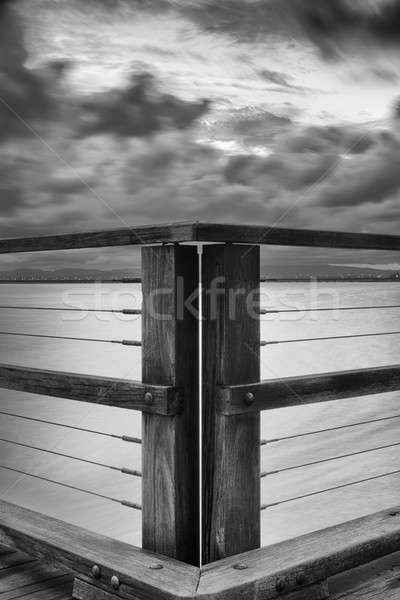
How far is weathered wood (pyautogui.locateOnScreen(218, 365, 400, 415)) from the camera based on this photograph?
1625 mm

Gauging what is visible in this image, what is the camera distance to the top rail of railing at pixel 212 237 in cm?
157

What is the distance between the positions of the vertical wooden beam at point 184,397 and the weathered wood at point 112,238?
0.17 feet

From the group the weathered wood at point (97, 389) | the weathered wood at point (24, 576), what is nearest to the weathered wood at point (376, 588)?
the weathered wood at point (97, 389)

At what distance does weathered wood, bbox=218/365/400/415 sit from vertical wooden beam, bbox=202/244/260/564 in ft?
0.10

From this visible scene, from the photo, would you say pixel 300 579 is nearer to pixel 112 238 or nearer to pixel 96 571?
pixel 96 571

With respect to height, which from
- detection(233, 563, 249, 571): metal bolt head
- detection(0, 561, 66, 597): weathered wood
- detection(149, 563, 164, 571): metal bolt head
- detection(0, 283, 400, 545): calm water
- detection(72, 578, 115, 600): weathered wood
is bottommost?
detection(0, 283, 400, 545): calm water

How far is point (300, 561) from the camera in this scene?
168 centimetres

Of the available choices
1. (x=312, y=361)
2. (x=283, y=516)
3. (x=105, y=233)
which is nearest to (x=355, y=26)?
(x=312, y=361)

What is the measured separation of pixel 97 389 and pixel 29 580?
66 centimetres

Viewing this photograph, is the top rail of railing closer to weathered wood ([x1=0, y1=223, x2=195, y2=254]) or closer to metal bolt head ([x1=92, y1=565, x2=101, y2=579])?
weathered wood ([x1=0, y1=223, x2=195, y2=254])

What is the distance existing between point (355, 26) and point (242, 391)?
14159mm

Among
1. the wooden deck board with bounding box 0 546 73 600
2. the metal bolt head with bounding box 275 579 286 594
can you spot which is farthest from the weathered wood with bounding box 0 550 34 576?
the metal bolt head with bounding box 275 579 286 594

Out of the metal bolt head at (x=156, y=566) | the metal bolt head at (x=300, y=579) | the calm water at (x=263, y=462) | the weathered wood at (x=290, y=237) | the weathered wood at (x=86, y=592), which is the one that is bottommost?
the calm water at (x=263, y=462)

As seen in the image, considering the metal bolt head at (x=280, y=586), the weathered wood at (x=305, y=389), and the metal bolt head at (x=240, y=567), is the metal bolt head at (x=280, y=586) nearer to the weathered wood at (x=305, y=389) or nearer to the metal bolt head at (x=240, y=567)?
the metal bolt head at (x=240, y=567)
